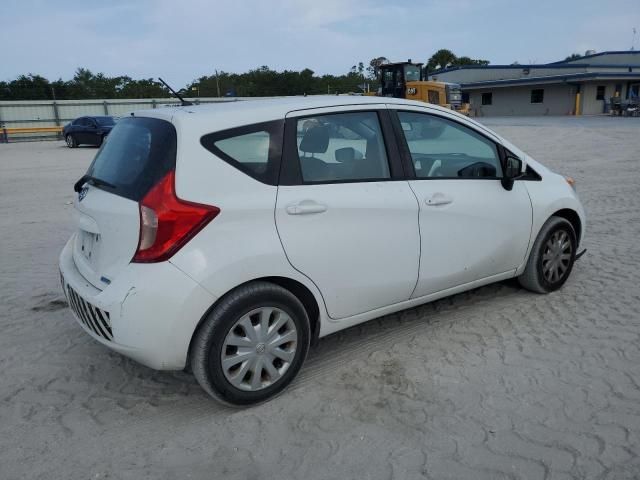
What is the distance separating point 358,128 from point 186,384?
1968 millimetres

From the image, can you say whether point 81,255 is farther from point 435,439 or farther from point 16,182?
point 16,182

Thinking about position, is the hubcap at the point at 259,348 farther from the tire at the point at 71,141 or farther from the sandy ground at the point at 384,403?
the tire at the point at 71,141

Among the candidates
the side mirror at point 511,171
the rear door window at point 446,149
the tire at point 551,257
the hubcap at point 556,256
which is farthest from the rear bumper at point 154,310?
the hubcap at point 556,256

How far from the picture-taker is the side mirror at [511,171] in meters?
3.99

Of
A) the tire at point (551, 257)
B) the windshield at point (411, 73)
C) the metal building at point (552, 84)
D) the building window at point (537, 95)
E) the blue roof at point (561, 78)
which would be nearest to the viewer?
the tire at point (551, 257)

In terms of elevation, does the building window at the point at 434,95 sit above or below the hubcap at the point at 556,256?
above

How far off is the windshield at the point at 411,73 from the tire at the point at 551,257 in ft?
68.8

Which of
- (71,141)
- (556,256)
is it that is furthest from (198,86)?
(556,256)

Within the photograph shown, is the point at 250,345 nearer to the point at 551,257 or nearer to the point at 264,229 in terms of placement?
the point at 264,229

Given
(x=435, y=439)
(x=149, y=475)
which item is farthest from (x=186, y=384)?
(x=435, y=439)

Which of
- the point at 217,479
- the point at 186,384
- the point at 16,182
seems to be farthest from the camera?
the point at 16,182

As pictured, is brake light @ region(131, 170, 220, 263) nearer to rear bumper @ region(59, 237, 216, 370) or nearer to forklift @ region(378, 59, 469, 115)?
rear bumper @ region(59, 237, 216, 370)

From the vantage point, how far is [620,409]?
293cm

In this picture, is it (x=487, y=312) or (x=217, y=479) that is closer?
(x=217, y=479)
